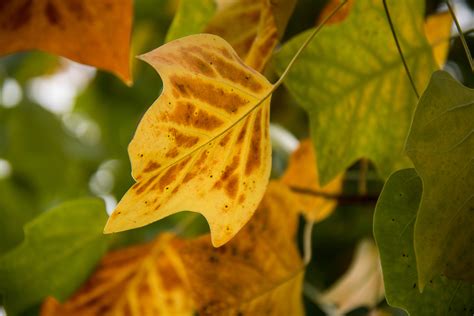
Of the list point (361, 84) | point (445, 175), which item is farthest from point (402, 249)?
point (361, 84)

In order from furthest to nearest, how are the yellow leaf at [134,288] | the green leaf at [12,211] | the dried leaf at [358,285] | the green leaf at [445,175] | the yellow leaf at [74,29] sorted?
the green leaf at [12,211], the dried leaf at [358,285], the yellow leaf at [134,288], the yellow leaf at [74,29], the green leaf at [445,175]

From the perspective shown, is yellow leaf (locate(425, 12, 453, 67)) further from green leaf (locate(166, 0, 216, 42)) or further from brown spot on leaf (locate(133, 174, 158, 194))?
brown spot on leaf (locate(133, 174, 158, 194))

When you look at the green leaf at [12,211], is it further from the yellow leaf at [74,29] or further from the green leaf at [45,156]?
the yellow leaf at [74,29]

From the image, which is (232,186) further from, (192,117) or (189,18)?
(189,18)

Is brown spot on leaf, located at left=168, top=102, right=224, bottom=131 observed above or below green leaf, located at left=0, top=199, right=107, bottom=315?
above

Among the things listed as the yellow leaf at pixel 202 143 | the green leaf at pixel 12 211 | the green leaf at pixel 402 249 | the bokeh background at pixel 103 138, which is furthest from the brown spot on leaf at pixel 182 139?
the green leaf at pixel 12 211

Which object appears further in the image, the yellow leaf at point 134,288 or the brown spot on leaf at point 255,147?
the yellow leaf at point 134,288

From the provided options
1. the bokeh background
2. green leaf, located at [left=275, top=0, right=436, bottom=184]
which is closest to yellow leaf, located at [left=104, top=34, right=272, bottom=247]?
green leaf, located at [left=275, top=0, right=436, bottom=184]
